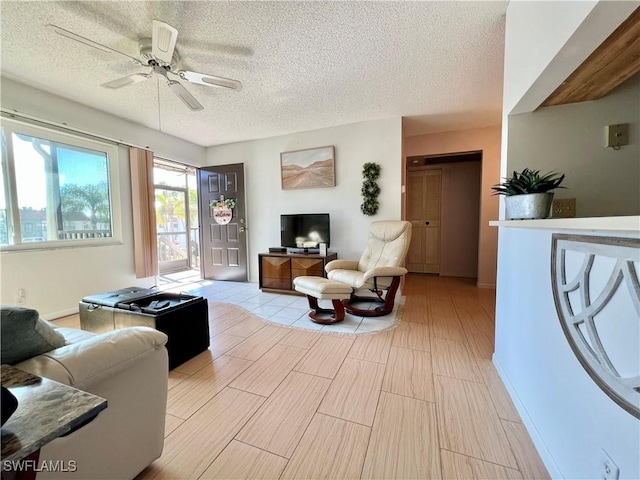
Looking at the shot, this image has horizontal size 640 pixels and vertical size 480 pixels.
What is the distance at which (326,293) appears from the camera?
2.48 metres

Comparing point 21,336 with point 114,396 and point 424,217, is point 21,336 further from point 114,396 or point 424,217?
point 424,217

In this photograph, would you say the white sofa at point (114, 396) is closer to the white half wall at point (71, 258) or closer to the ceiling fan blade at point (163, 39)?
the ceiling fan blade at point (163, 39)

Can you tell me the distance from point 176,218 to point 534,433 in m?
6.06

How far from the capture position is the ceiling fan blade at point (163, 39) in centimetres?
152

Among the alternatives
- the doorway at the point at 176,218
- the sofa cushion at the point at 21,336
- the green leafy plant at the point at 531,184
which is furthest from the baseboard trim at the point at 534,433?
the doorway at the point at 176,218

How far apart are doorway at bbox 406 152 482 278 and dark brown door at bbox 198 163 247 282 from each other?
3.06m

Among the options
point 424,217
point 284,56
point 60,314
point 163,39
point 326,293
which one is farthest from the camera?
point 424,217

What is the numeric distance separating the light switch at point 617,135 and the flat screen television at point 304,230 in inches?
107

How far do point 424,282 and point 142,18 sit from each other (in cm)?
451

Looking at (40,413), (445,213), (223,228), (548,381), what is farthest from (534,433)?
(223,228)

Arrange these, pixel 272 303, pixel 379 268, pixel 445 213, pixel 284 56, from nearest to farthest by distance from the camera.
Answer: pixel 284 56
pixel 379 268
pixel 272 303
pixel 445 213

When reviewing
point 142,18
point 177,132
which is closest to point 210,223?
point 177,132

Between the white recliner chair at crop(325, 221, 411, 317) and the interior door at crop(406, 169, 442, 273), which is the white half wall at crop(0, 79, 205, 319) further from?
the interior door at crop(406, 169, 442, 273)

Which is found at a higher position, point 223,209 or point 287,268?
point 223,209
